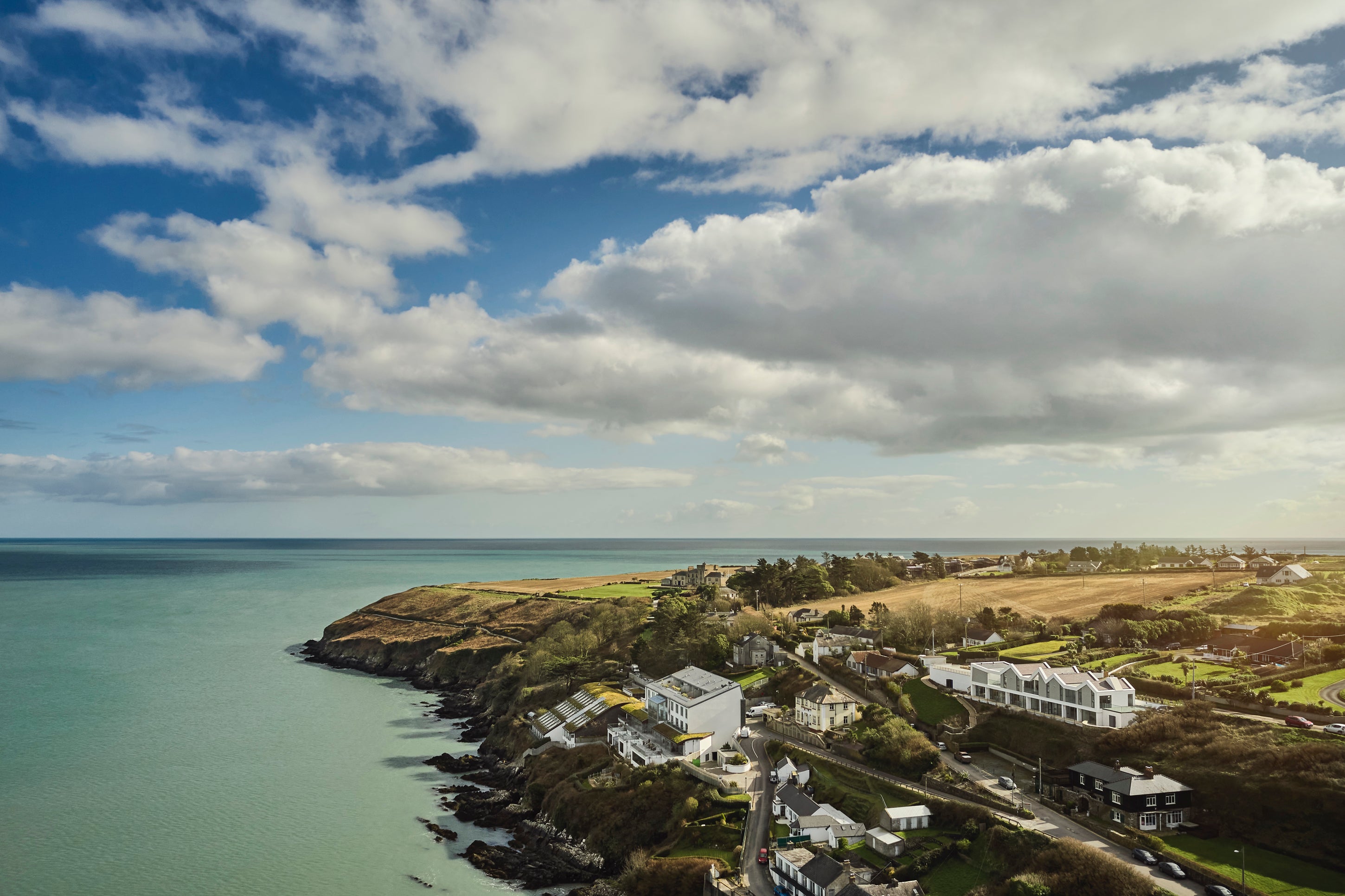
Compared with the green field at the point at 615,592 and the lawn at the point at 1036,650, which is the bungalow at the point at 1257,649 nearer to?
the lawn at the point at 1036,650

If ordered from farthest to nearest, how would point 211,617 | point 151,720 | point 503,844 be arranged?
point 211,617 < point 151,720 < point 503,844

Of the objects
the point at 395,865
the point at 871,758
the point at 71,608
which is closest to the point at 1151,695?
the point at 871,758

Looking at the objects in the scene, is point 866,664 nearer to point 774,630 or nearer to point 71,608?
point 774,630

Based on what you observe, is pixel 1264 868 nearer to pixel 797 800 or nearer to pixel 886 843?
pixel 886 843

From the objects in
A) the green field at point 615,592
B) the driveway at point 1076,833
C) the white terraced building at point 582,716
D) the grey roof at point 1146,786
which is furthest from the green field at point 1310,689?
the green field at point 615,592

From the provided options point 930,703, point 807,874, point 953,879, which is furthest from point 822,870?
point 930,703

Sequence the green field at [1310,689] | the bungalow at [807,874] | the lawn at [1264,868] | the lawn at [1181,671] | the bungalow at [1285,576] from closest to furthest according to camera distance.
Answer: the lawn at [1264,868] → the bungalow at [807,874] → the green field at [1310,689] → the lawn at [1181,671] → the bungalow at [1285,576]
